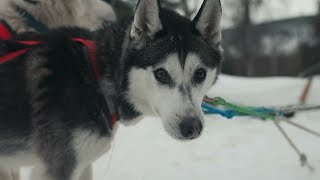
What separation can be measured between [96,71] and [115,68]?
0.32 ft

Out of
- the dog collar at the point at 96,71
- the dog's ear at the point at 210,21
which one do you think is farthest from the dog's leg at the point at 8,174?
the dog's ear at the point at 210,21


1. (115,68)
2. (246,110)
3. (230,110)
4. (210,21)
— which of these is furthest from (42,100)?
(246,110)

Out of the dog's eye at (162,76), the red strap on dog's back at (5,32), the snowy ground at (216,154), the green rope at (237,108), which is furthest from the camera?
the snowy ground at (216,154)

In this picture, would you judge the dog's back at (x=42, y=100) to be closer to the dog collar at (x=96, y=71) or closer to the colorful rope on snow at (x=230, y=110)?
the dog collar at (x=96, y=71)

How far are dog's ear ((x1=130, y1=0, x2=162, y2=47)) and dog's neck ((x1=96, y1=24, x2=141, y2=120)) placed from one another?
8cm

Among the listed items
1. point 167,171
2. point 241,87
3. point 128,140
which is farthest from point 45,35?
point 241,87

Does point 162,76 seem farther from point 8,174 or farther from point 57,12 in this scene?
point 57,12

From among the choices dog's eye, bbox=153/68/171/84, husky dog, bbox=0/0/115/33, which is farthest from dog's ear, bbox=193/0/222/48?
husky dog, bbox=0/0/115/33

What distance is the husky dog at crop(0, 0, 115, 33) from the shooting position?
3.34 m

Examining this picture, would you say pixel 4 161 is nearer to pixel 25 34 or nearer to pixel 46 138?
pixel 46 138

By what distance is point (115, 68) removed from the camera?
101 inches

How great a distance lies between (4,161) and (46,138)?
0.31 meters

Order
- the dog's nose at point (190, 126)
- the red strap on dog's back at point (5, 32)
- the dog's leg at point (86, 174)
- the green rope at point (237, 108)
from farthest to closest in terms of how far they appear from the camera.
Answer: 1. the green rope at point (237, 108)
2. the dog's leg at point (86, 174)
3. the red strap on dog's back at point (5, 32)
4. the dog's nose at point (190, 126)

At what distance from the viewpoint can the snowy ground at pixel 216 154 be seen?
13.2ft
